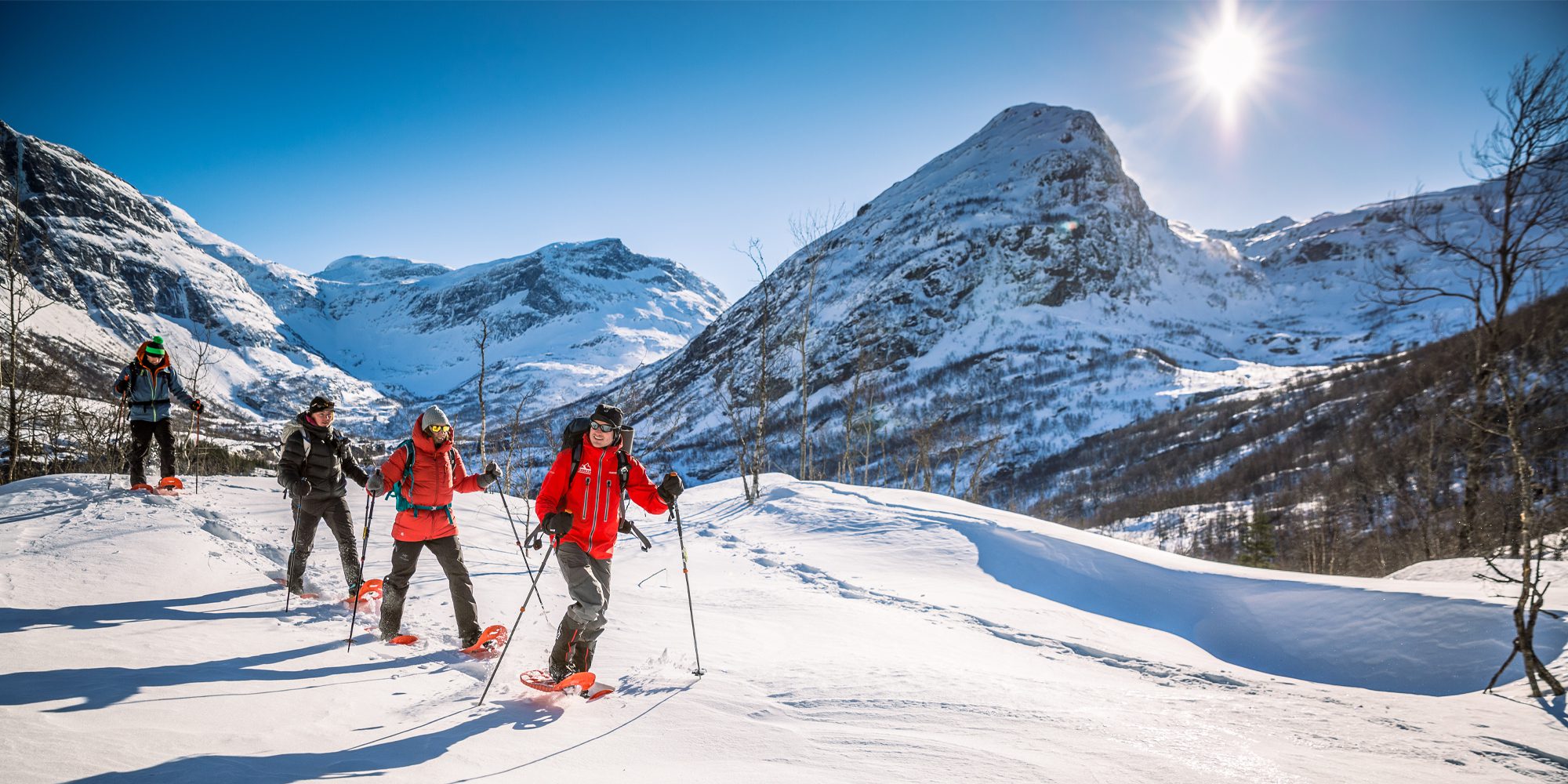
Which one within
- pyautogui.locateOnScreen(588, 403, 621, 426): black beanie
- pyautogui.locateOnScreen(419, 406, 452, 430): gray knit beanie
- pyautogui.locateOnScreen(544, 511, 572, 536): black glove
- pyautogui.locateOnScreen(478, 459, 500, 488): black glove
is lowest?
pyautogui.locateOnScreen(544, 511, 572, 536): black glove

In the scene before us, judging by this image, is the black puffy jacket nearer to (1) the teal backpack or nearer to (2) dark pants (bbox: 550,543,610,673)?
(1) the teal backpack

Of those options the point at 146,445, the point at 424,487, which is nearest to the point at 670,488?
the point at 424,487

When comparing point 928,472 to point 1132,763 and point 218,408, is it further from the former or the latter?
point 218,408

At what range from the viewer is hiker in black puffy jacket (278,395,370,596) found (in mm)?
6383

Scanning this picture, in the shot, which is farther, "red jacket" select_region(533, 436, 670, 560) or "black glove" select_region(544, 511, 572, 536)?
"red jacket" select_region(533, 436, 670, 560)

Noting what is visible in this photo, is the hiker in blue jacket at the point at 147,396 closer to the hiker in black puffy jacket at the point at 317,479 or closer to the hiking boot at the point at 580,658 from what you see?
the hiker in black puffy jacket at the point at 317,479

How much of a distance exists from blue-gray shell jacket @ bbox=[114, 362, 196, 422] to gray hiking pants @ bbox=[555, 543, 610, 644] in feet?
26.7

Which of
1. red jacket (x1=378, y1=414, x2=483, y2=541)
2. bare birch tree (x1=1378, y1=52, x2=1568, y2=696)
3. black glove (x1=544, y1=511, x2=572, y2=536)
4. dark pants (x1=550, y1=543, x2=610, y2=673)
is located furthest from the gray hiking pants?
bare birch tree (x1=1378, y1=52, x2=1568, y2=696)

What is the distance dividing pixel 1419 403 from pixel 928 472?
64369 millimetres

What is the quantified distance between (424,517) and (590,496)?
6.27 ft

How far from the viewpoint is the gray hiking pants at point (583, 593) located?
4.73 m

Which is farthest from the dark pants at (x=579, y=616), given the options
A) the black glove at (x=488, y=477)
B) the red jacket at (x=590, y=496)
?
the black glove at (x=488, y=477)

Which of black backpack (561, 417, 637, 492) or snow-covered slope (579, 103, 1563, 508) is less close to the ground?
snow-covered slope (579, 103, 1563, 508)

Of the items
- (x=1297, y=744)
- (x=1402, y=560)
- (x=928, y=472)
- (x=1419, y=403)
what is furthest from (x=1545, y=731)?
(x=1419, y=403)
